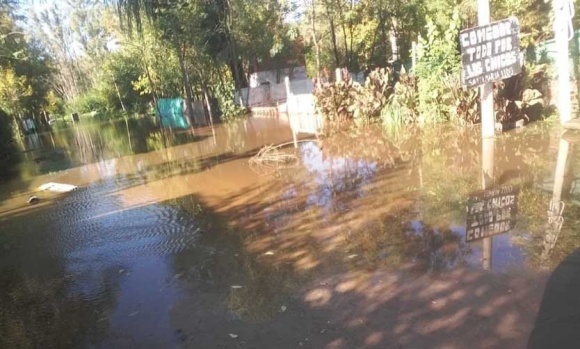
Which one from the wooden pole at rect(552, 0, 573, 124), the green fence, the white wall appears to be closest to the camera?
the wooden pole at rect(552, 0, 573, 124)

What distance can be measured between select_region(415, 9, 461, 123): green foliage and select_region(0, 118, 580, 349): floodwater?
1.95m

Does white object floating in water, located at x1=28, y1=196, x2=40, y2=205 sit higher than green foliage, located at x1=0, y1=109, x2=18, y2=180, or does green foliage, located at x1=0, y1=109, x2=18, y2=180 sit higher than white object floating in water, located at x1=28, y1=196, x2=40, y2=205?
green foliage, located at x1=0, y1=109, x2=18, y2=180

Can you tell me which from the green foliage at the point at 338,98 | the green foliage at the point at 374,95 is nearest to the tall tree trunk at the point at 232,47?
the green foliage at the point at 338,98

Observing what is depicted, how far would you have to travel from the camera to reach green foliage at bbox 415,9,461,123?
1212 cm

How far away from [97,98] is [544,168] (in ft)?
190

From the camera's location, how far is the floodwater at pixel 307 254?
3.99 metres

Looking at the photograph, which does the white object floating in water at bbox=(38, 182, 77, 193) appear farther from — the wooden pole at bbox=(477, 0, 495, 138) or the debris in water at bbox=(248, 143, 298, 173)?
the wooden pole at bbox=(477, 0, 495, 138)

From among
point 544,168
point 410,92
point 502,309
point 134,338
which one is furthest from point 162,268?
point 410,92

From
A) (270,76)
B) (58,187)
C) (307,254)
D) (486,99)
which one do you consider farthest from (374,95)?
(270,76)

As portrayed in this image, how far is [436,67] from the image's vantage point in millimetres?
12375

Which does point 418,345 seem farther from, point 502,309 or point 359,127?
point 359,127

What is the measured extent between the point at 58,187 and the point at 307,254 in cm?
944

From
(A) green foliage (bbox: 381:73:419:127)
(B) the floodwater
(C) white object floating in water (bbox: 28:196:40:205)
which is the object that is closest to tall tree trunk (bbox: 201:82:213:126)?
(A) green foliage (bbox: 381:73:419:127)

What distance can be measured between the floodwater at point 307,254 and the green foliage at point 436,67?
6.40 feet
